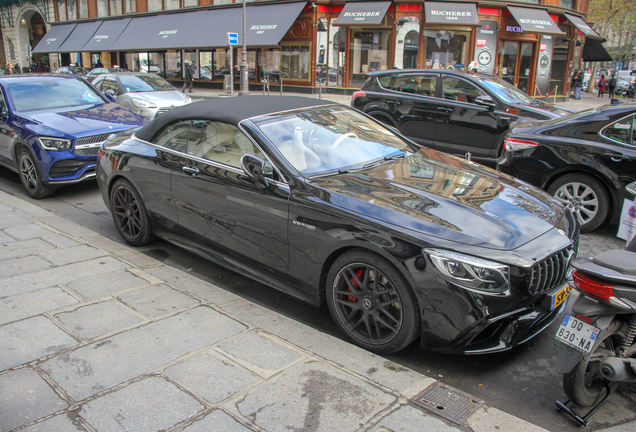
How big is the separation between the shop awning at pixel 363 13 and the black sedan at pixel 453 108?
595 inches

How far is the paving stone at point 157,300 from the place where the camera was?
3811 mm

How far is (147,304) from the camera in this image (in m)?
3.91

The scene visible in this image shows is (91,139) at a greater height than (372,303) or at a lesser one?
greater

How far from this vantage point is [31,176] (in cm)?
750

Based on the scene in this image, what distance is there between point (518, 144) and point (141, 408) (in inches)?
212

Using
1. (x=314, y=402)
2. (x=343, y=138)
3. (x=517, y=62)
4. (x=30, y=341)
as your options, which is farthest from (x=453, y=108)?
(x=517, y=62)

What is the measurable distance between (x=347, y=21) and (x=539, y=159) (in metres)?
20.5

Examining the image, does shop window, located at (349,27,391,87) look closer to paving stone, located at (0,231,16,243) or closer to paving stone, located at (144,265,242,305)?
paving stone, located at (0,231,16,243)

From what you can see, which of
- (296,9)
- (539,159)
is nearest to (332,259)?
(539,159)

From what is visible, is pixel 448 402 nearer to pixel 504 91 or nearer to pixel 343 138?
pixel 343 138

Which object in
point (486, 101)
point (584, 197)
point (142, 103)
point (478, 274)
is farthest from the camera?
point (142, 103)

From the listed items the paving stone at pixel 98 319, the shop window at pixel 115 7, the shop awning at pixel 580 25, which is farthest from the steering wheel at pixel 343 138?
the shop window at pixel 115 7

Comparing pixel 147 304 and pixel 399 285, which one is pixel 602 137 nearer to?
pixel 399 285

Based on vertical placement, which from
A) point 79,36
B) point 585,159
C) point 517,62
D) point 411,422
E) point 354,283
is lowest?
point 411,422
